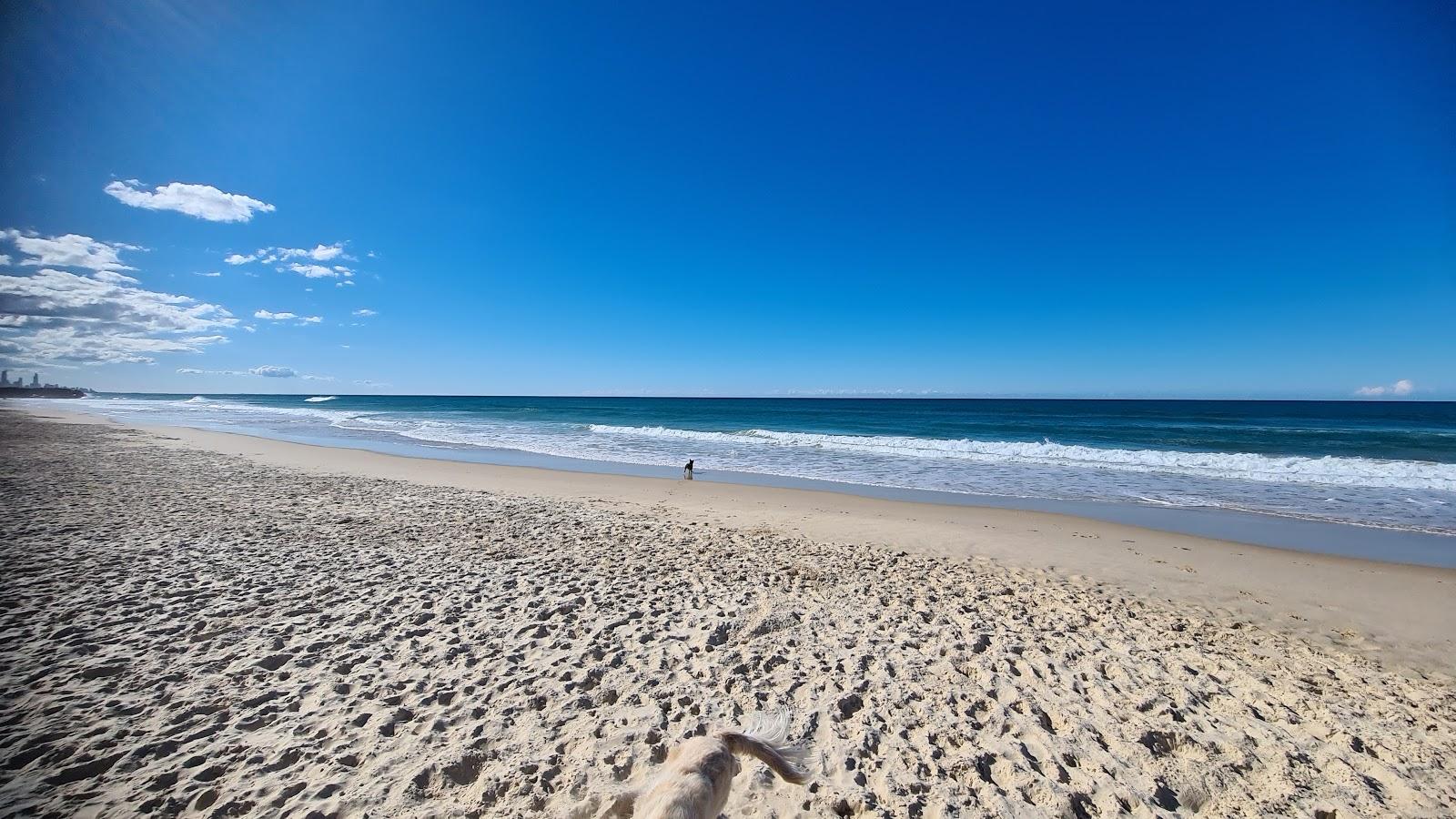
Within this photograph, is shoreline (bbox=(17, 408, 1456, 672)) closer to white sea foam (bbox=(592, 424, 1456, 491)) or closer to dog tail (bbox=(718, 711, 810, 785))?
dog tail (bbox=(718, 711, 810, 785))

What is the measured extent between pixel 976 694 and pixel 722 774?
9.57 feet

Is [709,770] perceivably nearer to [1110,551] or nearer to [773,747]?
[773,747]

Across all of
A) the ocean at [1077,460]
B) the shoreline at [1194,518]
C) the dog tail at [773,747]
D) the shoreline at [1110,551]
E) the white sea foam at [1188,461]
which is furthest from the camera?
the white sea foam at [1188,461]

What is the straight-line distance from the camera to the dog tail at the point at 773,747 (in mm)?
2285

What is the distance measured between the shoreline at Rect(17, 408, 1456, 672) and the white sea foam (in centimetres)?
1109

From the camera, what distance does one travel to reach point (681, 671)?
4.38m

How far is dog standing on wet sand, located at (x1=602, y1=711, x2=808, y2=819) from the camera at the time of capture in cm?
202

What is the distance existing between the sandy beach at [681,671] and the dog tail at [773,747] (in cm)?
98

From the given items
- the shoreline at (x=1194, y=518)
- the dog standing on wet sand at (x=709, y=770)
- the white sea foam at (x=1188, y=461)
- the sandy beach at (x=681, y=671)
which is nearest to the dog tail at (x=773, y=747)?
the dog standing on wet sand at (x=709, y=770)

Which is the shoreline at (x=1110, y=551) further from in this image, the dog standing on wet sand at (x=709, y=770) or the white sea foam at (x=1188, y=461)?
the white sea foam at (x=1188, y=461)

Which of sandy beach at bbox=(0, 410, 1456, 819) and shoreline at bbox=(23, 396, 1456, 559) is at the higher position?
sandy beach at bbox=(0, 410, 1456, 819)

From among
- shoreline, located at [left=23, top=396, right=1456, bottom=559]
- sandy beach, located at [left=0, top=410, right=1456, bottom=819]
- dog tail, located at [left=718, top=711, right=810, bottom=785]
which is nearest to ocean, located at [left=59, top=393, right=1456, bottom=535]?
shoreline, located at [left=23, top=396, right=1456, bottom=559]

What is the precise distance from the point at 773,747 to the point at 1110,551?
29.1ft

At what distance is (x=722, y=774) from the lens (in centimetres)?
219
